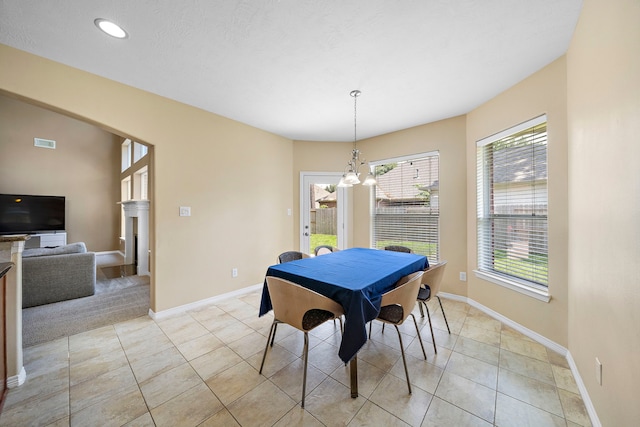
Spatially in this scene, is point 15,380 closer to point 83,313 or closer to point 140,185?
point 83,313

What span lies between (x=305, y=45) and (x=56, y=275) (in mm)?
4406

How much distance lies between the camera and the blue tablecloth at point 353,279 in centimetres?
156

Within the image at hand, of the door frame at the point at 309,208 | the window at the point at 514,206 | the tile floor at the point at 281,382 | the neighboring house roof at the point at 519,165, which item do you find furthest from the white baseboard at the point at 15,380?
the neighboring house roof at the point at 519,165

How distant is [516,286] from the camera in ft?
8.26

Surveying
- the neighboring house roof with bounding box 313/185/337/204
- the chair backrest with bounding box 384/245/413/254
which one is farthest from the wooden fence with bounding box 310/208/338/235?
the chair backrest with bounding box 384/245/413/254

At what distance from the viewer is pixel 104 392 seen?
1.67 m

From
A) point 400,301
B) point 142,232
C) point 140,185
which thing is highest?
point 140,185

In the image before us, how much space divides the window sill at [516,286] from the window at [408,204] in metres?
0.73

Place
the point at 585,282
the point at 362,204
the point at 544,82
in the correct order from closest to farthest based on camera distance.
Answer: the point at 585,282 → the point at 544,82 → the point at 362,204

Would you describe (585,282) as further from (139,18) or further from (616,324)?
(139,18)

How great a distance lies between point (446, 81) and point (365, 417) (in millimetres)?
3073

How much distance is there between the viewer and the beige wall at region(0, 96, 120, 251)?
554 centimetres

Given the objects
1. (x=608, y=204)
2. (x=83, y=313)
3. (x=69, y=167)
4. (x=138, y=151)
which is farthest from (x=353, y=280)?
(x=69, y=167)

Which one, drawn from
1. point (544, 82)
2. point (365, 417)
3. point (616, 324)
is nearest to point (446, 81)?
point (544, 82)
